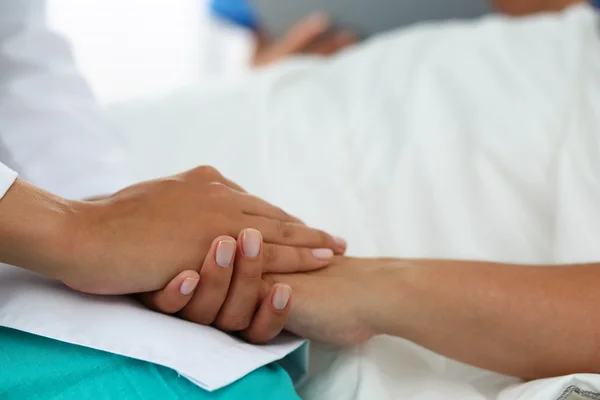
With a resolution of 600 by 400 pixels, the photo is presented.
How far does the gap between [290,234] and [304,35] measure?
1.72m

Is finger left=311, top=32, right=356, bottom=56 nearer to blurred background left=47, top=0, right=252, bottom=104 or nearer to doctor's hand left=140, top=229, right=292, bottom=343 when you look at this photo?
blurred background left=47, top=0, right=252, bottom=104

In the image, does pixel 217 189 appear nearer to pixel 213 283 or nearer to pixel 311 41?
pixel 213 283

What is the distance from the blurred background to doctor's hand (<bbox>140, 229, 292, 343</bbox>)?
165 centimetres

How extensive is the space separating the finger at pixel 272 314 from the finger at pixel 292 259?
0.16ft

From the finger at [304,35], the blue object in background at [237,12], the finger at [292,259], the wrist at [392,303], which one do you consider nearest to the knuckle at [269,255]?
the finger at [292,259]

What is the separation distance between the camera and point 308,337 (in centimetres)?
74

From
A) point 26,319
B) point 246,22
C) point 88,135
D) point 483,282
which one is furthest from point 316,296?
point 246,22

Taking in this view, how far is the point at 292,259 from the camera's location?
0.74m

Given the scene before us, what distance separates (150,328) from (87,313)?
6cm

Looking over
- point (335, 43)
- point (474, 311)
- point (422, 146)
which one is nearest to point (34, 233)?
point (474, 311)

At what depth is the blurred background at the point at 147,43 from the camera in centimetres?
227

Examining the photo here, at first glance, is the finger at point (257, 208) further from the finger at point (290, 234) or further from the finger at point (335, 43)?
the finger at point (335, 43)

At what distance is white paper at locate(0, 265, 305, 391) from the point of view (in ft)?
1.98

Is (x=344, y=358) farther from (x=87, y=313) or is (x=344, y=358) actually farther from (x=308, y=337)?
(x=87, y=313)
